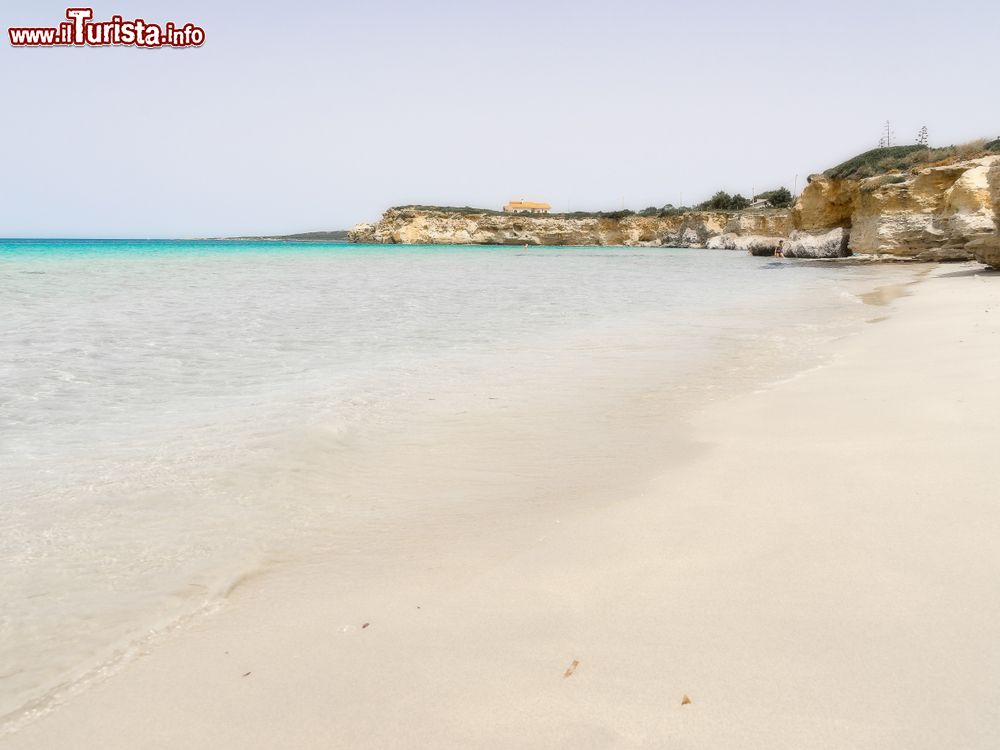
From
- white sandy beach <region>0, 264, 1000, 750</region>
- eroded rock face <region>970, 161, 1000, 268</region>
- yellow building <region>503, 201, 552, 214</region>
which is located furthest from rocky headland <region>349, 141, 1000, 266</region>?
yellow building <region>503, 201, 552, 214</region>

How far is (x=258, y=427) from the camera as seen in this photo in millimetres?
4562

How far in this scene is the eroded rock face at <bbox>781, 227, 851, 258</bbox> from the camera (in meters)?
33.0

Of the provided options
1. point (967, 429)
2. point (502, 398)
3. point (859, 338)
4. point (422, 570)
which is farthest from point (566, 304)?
point (422, 570)

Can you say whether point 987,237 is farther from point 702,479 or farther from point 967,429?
point 702,479

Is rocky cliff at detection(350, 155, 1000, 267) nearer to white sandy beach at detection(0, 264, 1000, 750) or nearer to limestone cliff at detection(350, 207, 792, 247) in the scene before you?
limestone cliff at detection(350, 207, 792, 247)

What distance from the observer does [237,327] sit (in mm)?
9953

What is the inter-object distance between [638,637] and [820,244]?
3702 cm

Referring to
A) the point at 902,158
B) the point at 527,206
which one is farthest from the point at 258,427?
the point at 527,206

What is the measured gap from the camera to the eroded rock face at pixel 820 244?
33031 mm

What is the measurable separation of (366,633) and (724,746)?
1.13m

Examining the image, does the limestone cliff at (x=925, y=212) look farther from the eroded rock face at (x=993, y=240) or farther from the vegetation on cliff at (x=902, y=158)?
the eroded rock face at (x=993, y=240)

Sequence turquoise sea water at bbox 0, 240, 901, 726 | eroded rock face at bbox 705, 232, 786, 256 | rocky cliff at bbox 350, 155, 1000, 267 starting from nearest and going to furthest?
turquoise sea water at bbox 0, 240, 901, 726 < rocky cliff at bbox 350, 155, 1000, 267 < eroded rock face at bbox 705, 232, 786, 256

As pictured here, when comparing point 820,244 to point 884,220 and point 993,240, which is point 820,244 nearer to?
point 884,220

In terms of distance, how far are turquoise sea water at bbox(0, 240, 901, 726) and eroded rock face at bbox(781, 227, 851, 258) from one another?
24727 millimetres
